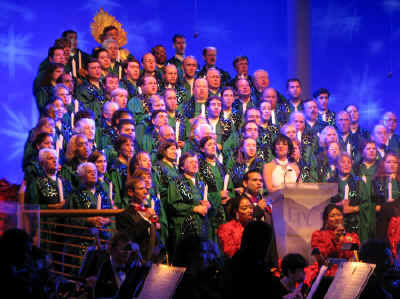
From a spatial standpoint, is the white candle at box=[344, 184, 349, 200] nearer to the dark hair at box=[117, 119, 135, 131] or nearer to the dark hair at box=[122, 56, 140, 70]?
the dark hair at box=[117, 119, 135, 131]

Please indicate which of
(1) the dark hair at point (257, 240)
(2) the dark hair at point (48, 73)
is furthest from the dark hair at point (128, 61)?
(1) the dark hair at point (257, 240)

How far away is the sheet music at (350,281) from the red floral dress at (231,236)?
11.3 ft

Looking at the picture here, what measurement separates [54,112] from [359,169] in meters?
3.66

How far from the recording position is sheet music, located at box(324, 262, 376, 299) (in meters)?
2.92

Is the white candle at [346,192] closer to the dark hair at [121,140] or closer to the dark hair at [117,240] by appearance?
the dark hair at [121,140]

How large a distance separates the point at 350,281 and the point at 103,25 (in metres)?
6.79

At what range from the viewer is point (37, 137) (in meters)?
6.66

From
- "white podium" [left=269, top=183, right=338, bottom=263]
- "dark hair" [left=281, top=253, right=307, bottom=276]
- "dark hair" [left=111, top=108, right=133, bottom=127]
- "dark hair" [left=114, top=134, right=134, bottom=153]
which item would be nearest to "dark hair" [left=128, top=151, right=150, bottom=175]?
"dark hair" [left=114, top=134, right=134, bottom=153]

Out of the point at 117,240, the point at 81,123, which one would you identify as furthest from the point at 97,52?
the point at 117,240

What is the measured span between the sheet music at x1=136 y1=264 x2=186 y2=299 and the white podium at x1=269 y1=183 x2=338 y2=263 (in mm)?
2421

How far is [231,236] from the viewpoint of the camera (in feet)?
21.2

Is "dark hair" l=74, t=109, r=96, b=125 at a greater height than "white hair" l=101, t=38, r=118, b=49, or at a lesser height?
lesser

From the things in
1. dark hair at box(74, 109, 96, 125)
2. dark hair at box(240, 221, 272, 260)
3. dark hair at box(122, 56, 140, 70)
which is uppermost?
dark hair at box(122, 56, 140, 70)

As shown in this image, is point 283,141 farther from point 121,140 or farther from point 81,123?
point 81,123
